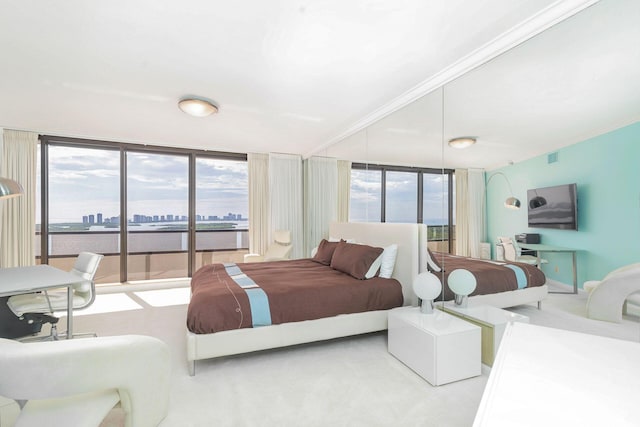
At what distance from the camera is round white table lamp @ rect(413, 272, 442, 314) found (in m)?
2.55

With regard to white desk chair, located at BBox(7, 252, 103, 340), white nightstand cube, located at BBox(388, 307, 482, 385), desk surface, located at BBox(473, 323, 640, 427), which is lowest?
white nightstand cube, located at BBox(388, 307, 482, 385)

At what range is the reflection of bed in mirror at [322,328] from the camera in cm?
235

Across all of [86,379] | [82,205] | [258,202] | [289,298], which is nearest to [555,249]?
[289,298]

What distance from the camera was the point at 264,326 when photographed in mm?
2508

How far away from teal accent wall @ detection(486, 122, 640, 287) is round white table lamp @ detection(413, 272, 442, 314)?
2.59 feet

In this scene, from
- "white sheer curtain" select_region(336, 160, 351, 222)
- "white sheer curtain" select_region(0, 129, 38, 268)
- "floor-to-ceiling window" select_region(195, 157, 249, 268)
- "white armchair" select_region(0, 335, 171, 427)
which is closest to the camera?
"white armchair" select_region(0, 335, 171, 427)

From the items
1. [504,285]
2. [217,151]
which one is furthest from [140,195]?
[504,285]

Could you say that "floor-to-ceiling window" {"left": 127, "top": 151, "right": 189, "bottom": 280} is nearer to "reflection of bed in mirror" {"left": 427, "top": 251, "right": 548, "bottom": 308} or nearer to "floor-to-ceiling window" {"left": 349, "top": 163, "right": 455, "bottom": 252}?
"floor-to-ceiling window" {"left": 349, "top": 163, "right": 455, "bottom": 252}

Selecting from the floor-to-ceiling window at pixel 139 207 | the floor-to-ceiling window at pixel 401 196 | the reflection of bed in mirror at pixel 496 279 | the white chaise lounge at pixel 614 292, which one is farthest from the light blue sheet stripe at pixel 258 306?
the floor-to-ceiling window at pixel 139 207

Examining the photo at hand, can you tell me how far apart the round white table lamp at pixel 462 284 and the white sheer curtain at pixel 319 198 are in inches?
88.7

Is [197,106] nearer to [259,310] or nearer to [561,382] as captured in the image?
[259,310]

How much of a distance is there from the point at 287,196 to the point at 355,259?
2.92 meters

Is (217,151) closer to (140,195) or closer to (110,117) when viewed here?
(140,195)

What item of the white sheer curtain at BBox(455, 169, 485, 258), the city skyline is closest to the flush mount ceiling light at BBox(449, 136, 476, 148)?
the white sheer curtain at BBox(455, 169, 485, 258)
